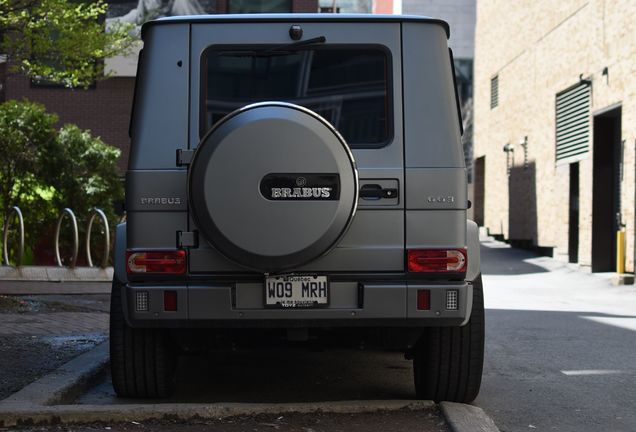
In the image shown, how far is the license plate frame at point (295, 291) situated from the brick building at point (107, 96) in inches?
1035

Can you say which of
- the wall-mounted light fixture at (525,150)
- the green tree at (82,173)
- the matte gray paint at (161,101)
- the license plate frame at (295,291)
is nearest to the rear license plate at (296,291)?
the license plate frame at (295,291)

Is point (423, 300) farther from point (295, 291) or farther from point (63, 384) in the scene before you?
point (63, 384)

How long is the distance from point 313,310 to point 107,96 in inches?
1083

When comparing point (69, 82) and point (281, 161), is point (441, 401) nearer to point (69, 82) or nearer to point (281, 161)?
point (281, 161)

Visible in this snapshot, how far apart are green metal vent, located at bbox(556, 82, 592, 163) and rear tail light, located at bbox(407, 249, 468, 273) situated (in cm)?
2027

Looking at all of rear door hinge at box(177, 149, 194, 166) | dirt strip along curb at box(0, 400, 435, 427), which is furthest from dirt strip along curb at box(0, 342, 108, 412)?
rear door hinge at box(177, 149, 194, 166)

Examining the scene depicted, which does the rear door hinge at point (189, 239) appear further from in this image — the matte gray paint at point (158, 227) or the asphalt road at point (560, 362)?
the asphalt road at point (560, 362)

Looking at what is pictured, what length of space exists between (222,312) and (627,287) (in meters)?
16.1

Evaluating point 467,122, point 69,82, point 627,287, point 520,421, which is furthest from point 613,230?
point 467,122

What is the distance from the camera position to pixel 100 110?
107 ft

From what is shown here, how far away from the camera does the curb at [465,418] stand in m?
5.58

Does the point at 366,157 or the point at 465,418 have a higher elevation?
the point at 366,157

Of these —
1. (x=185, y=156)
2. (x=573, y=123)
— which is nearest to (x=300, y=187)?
(x=185, y=156)

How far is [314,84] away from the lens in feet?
20.0
